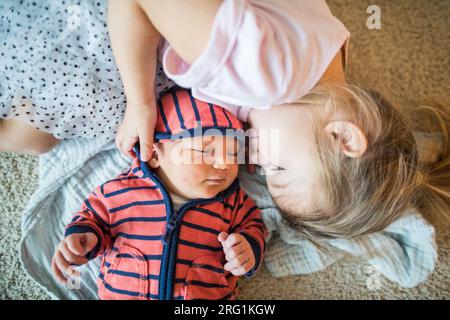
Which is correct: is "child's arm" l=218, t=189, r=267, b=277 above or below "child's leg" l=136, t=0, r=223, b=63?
below

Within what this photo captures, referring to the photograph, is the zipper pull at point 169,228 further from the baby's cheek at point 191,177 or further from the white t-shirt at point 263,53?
the white t-shirt at point 263,53

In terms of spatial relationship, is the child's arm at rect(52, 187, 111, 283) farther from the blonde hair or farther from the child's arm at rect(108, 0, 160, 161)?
the blonde hair

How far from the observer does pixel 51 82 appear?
0.64m

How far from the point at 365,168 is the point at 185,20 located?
0.36 metres

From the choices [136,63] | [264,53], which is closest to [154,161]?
[136,63]

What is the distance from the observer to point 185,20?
1.69 feet

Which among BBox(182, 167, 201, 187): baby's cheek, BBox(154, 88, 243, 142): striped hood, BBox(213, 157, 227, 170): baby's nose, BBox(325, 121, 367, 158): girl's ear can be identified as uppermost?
BBox(154, 88, 243, 142): striped hood

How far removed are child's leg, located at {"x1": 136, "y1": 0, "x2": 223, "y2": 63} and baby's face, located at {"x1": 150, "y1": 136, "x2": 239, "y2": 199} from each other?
177 millimetres

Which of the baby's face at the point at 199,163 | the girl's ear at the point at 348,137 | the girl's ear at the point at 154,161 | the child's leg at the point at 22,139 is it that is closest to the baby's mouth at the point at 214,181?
the baby's face at the point at 199,163

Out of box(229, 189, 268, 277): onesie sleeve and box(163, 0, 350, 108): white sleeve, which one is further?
box(229, 189, 268, 277): onesie sleeve

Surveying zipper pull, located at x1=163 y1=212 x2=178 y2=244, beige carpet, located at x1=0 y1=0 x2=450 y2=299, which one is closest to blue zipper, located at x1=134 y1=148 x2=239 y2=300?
zipper pull, located at x1=163 y1=212 x2=178 y2=244

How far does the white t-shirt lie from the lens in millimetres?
491

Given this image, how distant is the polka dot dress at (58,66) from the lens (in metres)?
0.59

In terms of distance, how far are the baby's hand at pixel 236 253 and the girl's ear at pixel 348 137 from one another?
0.24 meters
